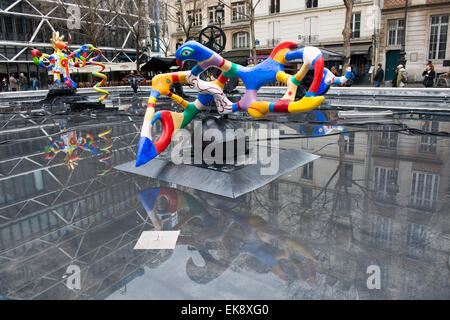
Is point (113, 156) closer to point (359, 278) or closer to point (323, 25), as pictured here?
point (359, 278)

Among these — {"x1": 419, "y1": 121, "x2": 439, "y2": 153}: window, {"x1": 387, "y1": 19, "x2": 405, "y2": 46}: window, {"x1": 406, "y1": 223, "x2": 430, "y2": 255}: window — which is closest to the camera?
{"x1": 406, "y1": 223, "x2": 430, "y2": 255}: window

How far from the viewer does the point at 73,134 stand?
989cm

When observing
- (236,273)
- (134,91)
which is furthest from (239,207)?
(134,91)

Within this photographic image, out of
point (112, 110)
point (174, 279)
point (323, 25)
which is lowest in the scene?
point (174, 279)

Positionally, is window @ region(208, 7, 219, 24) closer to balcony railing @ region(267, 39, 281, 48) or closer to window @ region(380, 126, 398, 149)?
balcony railing @ region(267, 39, 281, 48)

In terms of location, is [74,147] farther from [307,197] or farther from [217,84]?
[307,197]

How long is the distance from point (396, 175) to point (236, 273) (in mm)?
3842

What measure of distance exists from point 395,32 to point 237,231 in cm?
2913

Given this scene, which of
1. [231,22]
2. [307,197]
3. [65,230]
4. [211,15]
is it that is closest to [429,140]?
[307,197]

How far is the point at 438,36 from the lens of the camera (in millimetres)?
25203

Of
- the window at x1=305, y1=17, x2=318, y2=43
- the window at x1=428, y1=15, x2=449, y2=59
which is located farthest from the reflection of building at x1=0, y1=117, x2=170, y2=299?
the window at x1=305, y1=17, x2=318, y2=43

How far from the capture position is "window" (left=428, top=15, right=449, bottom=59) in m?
25.0

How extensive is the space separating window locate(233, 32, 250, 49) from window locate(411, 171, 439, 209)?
34.0 meters

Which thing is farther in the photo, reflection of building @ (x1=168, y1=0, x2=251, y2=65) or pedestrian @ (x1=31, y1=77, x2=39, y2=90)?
reflection of building @ (x1=168, y1=0, x2=251, y2=65)
